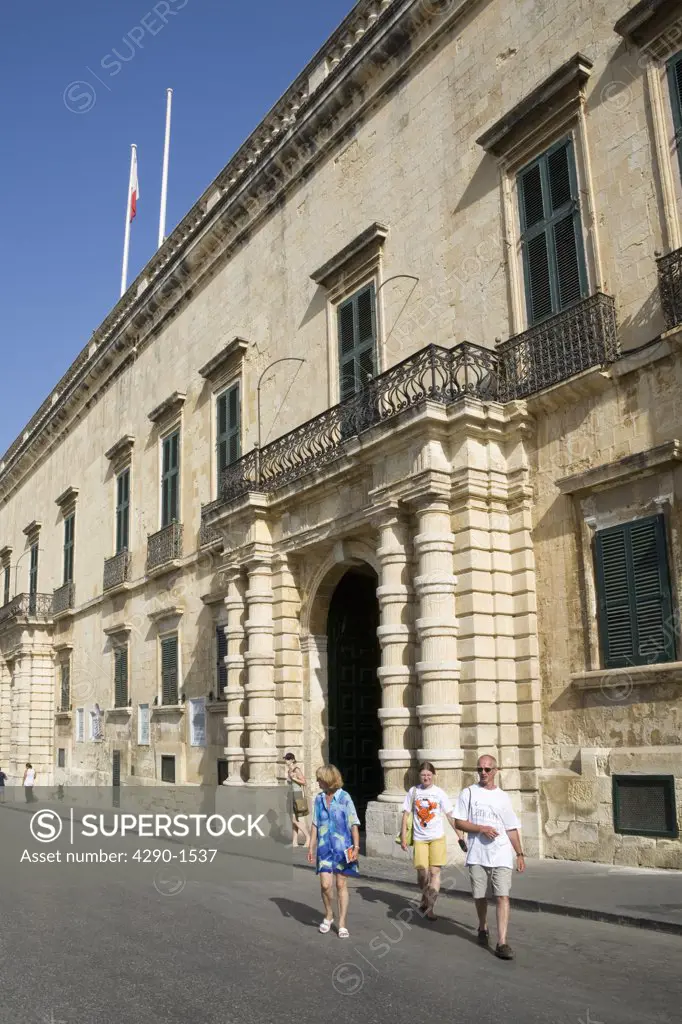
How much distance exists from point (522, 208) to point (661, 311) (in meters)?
2.98

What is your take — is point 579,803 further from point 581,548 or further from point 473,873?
point 473,873

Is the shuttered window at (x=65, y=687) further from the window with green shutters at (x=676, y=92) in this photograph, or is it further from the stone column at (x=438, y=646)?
the window with green shutters at (x=676, y=92)

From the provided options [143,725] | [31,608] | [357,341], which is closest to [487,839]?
[357,341]

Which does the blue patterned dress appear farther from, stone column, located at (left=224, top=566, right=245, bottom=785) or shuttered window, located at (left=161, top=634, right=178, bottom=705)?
shuttered window, located at (left=161, top=634, right=178, bottom=705)

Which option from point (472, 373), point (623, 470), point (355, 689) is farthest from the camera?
point (355, 689)

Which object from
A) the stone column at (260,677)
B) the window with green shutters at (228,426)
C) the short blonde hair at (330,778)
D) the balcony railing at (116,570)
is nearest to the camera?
the short blonde hair at (330,778)

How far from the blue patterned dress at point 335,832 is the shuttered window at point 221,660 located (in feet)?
34.7

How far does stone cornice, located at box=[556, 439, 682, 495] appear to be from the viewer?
10172 millimetres

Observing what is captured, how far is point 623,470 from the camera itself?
10688mm

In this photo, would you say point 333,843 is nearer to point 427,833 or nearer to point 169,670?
point 427,833

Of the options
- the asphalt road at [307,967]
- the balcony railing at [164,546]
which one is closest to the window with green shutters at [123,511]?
the balcony railing at [164,546]

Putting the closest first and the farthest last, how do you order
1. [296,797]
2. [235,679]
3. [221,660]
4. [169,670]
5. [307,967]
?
[307,967] → [296,797] → [235,679] → [221,660] → [169,670]

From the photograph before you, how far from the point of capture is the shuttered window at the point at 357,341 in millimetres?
15117

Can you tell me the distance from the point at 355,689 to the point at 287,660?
1.50 meters
